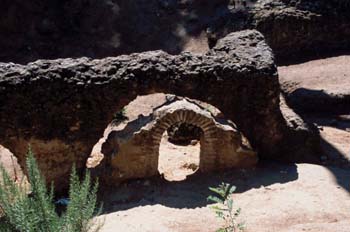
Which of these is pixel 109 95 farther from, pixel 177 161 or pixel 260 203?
pixel 260 203

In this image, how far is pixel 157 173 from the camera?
812 cm

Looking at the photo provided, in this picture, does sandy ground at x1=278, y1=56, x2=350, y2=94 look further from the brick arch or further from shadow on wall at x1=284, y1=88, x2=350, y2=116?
the brick arch

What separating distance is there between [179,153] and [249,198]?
258cm

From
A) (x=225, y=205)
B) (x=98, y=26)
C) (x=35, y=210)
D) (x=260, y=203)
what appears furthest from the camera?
(x=98, y=26)

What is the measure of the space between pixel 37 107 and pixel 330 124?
646cm

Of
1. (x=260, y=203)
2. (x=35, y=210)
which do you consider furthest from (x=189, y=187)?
(x=35, y=210)

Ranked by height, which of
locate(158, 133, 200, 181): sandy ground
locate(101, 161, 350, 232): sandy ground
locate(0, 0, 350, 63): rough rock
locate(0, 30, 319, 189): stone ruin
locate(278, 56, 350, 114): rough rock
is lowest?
locate(101, 161, 350, 232): sandy ground

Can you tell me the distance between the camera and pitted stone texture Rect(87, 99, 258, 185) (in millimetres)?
7719

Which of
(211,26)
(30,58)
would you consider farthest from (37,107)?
(211,26)

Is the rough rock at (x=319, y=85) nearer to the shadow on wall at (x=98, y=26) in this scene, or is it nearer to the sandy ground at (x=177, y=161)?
the sandy ground at (x=177, y=161)

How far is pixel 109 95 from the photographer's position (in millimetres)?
7586

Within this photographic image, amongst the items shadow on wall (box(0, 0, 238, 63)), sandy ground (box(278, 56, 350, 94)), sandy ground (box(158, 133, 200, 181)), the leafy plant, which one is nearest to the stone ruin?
sandy ground (box(158, 133, 200, 181))

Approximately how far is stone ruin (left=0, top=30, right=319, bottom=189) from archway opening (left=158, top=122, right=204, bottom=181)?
0.72 m

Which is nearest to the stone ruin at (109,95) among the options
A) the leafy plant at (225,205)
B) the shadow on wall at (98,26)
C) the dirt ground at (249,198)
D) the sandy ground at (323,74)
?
the dirt ground at (249,198)
